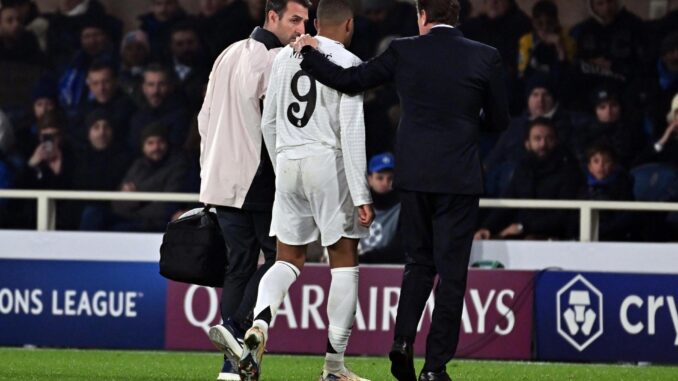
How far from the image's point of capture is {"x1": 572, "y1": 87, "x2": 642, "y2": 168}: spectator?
42.5 ft

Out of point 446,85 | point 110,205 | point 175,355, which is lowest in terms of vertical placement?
point 175,355

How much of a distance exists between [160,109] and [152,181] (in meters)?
0.75

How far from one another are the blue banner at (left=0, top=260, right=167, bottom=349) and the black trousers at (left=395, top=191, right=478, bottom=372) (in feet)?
13.2

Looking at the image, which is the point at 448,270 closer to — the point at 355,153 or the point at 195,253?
the point at 355,153

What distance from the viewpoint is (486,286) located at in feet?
36.3

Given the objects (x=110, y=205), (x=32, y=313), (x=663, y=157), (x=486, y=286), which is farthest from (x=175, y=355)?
(x=663, y=157)

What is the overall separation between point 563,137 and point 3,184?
16.0 ft

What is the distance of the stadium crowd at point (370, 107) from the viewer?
1278cm

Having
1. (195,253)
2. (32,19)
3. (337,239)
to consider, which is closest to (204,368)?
(195,253)

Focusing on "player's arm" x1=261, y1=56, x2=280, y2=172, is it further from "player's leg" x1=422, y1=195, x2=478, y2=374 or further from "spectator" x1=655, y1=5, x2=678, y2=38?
"spectator" x1=655, y1=5, x2=678, y2=38

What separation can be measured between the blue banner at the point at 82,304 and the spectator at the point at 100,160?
8.09 ft

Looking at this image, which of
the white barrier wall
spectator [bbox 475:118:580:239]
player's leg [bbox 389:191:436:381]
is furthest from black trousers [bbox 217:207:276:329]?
spectator [bbox 475:118:580:239]

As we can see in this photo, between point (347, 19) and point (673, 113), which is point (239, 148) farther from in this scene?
point (673, 113)

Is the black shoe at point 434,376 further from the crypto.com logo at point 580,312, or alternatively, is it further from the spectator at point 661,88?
the spectator at point 661,88
